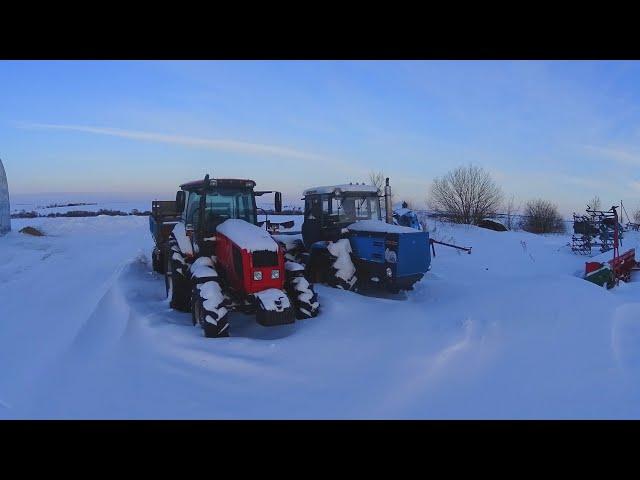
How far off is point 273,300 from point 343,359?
1439mm

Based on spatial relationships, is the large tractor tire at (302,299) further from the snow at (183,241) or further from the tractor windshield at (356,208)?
the tractor windshield at (356,208)

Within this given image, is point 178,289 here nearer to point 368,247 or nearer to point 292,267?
point 292,267

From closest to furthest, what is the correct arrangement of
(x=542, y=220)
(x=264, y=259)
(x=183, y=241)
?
1. (x=264, y=259)
2. (x=183, y=241)
3. (x=542, y=220)

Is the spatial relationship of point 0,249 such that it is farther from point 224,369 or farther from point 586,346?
point 586,346

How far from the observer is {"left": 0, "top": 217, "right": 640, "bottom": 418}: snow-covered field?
4141 millimetres

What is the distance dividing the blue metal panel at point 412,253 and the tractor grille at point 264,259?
9.58 ft

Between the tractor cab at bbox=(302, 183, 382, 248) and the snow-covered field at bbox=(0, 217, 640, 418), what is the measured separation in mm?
2111

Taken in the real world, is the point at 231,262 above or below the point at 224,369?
above

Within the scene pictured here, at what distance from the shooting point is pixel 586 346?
5164 millimetres

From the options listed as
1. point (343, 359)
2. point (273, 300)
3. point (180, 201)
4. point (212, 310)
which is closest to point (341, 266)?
point (273, 300)

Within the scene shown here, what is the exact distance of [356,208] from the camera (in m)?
10.1
